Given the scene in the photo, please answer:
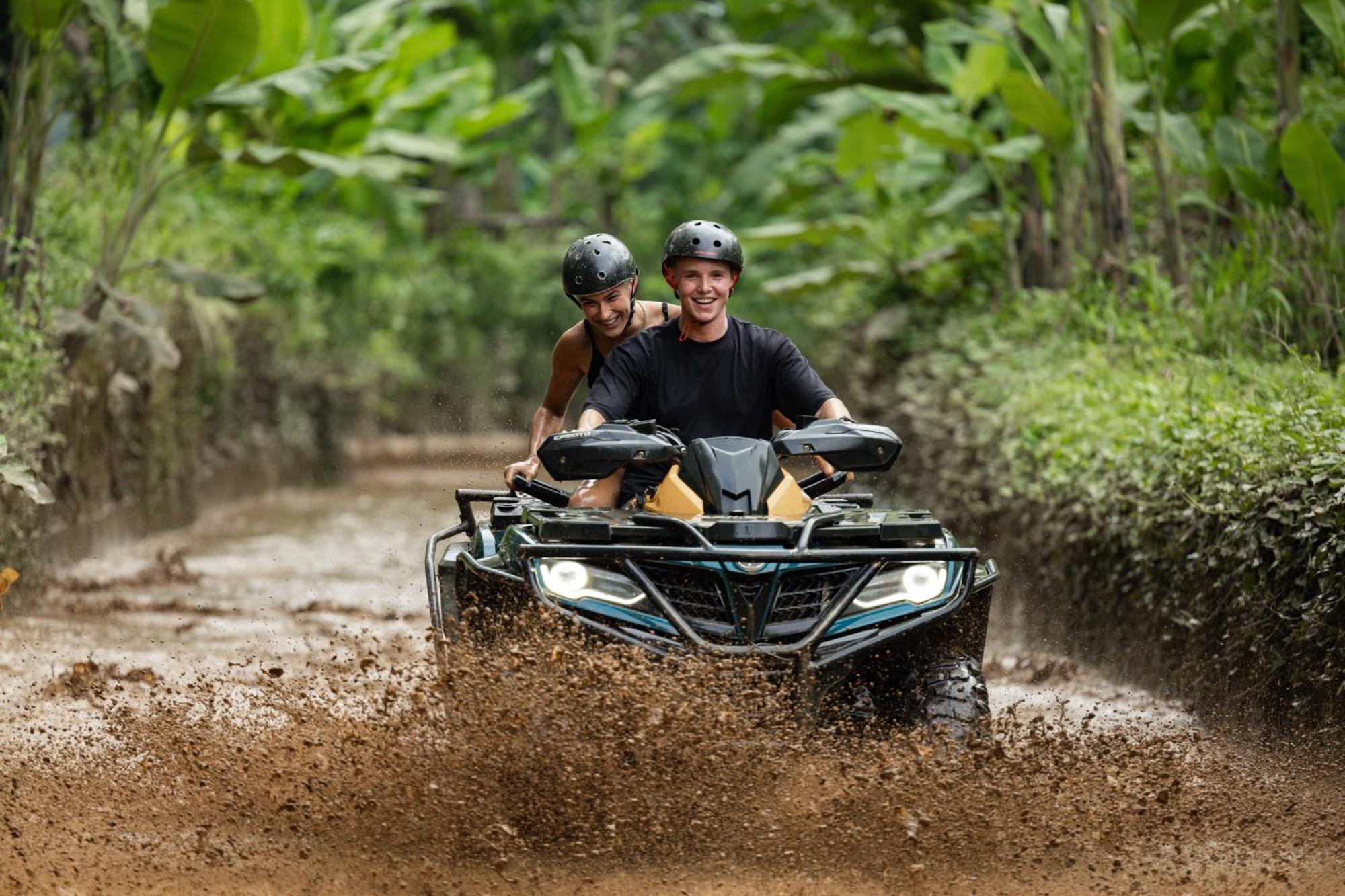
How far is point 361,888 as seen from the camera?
15.1 ft

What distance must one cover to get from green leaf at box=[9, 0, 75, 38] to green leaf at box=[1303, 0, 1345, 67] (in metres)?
7.20

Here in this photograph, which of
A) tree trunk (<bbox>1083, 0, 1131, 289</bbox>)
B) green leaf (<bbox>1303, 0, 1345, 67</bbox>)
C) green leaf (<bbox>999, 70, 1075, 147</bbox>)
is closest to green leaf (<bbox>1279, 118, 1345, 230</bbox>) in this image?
green leaf (<bbox>1303, 0, 1345, 67</bbox>)

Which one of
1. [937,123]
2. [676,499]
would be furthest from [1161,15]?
[676,499]

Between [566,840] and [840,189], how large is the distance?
20.5 metres

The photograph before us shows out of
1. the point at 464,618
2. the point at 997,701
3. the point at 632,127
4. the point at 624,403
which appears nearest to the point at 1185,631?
the point at 997,701

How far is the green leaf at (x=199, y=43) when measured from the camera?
11.6 m

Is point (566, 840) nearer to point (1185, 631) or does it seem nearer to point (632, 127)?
point (1185, 631)

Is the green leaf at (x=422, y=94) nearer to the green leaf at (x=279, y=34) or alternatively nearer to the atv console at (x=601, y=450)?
the green leaf at (x=279, y=34)

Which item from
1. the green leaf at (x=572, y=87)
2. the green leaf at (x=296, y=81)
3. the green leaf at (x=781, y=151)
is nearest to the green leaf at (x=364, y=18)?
the green leaf at (x=781, y=151)

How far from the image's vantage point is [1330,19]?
10.7 meters

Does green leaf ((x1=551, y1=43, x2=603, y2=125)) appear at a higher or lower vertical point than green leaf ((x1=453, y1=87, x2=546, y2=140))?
higher

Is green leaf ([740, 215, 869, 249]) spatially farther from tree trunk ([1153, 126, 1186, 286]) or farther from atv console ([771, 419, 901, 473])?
atv console ([771, 419, 901, 473])

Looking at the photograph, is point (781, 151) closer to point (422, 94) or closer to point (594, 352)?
point (422, 94)

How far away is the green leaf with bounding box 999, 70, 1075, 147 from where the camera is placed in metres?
12.7
